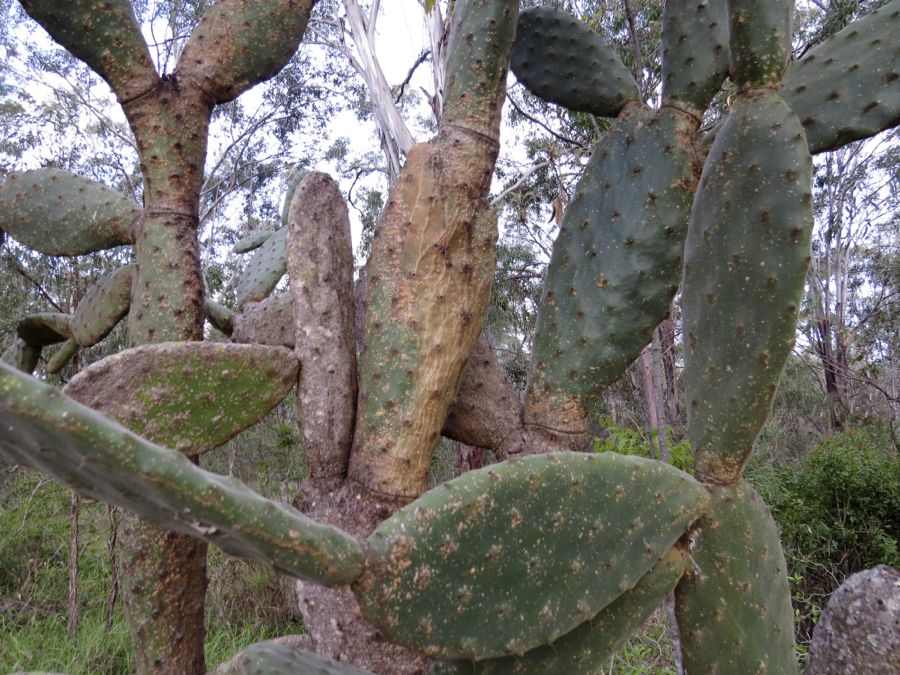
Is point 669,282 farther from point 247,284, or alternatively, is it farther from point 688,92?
point 247,284

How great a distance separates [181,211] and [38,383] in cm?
90

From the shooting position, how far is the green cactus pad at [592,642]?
→ 0.84 meters

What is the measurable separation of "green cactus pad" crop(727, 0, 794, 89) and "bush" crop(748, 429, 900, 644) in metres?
2.72

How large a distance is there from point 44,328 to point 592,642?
6.53 feet

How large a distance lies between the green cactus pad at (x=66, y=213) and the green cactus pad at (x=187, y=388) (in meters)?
0.53

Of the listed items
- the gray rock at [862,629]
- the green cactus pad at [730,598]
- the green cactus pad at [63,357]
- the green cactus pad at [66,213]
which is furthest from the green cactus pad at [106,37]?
the gray rock at [862,629]

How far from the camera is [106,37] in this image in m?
1.22

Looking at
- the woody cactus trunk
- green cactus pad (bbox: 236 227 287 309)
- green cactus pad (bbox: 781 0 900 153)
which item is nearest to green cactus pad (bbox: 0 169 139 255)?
the woody cactus trunk

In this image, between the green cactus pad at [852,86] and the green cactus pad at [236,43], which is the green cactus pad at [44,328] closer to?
the green cactus pad at [236,43]

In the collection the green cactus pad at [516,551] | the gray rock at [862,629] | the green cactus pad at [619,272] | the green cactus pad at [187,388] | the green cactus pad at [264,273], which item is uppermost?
the green cactus pad at [264,273]

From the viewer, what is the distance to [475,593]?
0.72 meters

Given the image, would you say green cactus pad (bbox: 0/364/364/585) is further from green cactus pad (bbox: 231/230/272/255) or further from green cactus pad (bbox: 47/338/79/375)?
green cactus pad (bbox: 47/338/79/375)

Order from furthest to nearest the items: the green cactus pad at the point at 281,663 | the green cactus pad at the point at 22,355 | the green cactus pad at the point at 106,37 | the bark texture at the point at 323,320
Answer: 1. the green cactus pad at the point at 22,355
2. the green cactus pad at the point at 106,37
3. the bark texture at the point at 323,320
4. the green cactus pad at the point at 281,663

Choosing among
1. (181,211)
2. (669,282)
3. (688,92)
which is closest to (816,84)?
(688,92)
